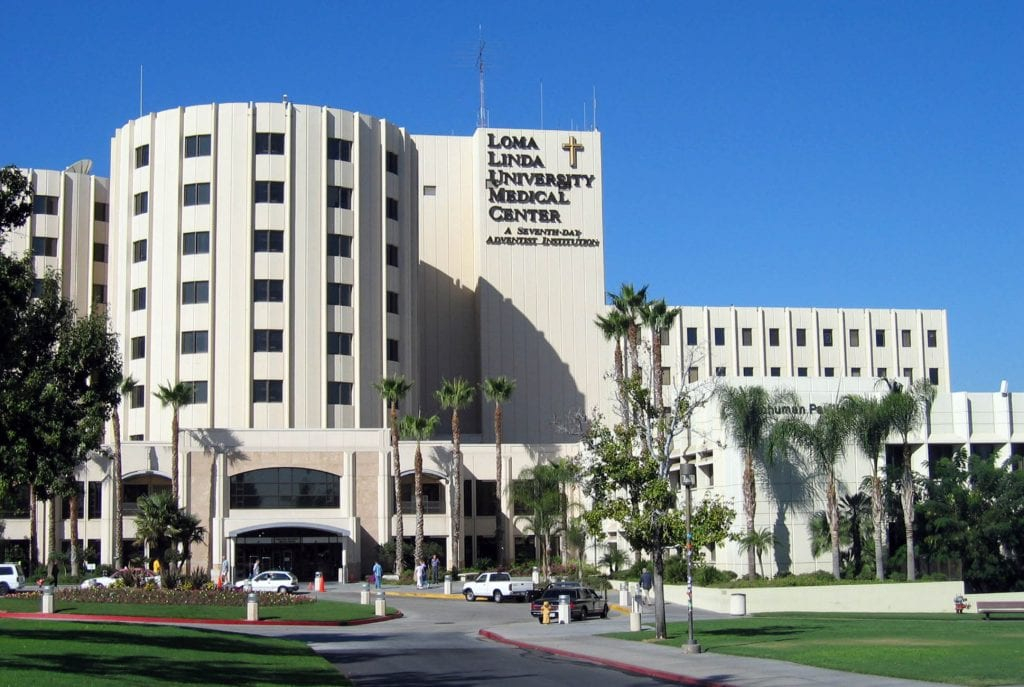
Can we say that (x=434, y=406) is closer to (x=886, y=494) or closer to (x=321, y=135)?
(x=321, y=135)

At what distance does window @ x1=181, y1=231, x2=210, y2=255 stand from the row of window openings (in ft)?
145

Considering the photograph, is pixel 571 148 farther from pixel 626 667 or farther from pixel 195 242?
pixel 626 667

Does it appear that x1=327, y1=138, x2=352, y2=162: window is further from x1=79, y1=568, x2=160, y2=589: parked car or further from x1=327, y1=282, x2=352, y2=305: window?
x1=79, y1=568, x2=160, y2=589: parked car

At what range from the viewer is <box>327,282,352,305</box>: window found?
86.4m

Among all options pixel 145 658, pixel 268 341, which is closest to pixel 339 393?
pixel 268 341

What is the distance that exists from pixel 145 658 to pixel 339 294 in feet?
206

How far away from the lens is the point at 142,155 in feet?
291

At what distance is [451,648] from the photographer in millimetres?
35969

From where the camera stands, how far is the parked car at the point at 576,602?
1853 inches

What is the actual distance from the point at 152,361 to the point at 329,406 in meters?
12.9

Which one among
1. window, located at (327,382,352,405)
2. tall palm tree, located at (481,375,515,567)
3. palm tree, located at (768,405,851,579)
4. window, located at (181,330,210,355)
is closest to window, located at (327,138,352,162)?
window, located at (181,330,210,355)

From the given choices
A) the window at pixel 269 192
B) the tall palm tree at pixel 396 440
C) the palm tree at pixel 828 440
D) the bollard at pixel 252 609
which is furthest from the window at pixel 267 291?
the bollard at pixel 252 609

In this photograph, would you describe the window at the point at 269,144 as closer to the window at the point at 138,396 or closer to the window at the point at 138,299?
the window at the point at 138,299

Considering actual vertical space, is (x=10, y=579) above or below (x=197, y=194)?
below
